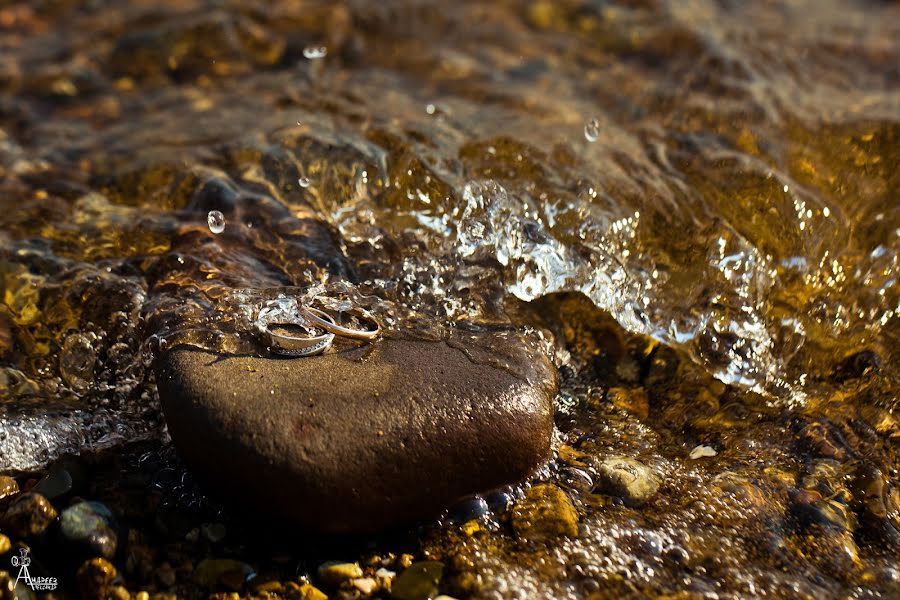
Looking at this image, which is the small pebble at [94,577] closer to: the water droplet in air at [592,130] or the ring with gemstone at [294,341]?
the ring with gemstone at [294,341]

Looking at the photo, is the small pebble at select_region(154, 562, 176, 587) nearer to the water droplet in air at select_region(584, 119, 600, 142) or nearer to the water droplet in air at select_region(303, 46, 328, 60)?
the water droplet in air at select_region(584, 119, 600, 142)

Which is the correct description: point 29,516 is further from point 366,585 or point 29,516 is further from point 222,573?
point 366,585

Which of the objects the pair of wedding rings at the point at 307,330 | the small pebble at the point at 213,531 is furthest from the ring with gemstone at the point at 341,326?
the small pebble at the point at 213,531

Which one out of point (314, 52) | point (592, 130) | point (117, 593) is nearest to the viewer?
point (117, 593)

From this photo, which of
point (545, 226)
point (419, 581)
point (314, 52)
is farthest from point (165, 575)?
point (314, 52)

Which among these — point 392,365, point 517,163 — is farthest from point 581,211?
point 392,365
